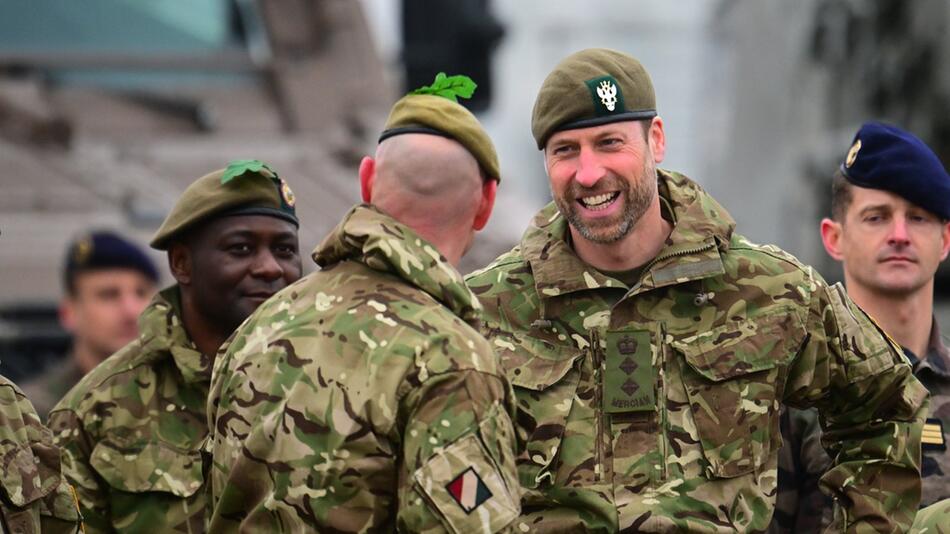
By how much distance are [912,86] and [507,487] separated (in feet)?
55.0

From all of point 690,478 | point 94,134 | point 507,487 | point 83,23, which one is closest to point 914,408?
point 690,478

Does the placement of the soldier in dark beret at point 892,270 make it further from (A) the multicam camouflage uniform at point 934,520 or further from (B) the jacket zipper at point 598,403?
(B) the jacket zipper at point 598,403

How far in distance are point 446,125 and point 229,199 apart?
1.40m

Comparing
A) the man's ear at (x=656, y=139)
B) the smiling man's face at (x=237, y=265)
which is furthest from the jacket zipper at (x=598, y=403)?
the smiling man's face at (x=237, y=265)

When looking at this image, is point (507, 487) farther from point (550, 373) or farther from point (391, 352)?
point (550, 373)

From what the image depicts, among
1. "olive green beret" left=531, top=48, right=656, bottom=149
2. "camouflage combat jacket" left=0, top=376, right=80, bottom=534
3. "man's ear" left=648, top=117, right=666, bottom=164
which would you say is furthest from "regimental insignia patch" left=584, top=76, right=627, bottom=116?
"camouflage combat jacket" left=0, top=376, right=80, bottom=534

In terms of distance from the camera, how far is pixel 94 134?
1064cm

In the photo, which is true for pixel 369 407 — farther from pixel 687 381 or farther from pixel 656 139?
pixel 656 139

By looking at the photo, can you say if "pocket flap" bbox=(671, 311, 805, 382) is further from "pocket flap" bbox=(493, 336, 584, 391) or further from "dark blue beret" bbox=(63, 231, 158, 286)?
"dark blue beret" bbox=(63, 231, 158, 286)

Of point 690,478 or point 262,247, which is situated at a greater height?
point 262,247

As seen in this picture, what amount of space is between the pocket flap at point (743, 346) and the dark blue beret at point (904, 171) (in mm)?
888

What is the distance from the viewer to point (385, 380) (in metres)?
4.09

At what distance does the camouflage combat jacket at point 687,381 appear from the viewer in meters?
4.89

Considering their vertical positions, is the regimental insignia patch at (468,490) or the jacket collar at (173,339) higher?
the regimental insignia patch at (468,490)
